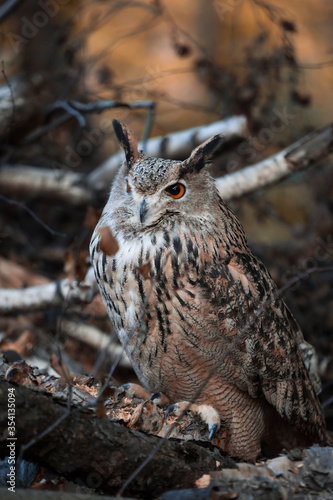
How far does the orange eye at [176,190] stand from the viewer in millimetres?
2066

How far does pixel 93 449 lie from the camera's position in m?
1.35

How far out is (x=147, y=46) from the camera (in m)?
7.92

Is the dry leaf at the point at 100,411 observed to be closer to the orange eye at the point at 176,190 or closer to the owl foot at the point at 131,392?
the owl foot at the point at 131,392

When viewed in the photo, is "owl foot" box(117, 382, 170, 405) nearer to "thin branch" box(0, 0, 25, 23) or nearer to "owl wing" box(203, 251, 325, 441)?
"owl wing" box(203, 251, 325, 441)

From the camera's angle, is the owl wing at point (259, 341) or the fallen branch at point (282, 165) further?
the fallen branch at point (282, 165)

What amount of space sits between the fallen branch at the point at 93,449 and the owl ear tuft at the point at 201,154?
1023 millimetres

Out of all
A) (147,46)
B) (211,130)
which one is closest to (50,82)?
(211,130)

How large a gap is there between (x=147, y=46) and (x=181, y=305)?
22.1 feet

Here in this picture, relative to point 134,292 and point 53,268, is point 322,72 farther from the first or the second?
point 134,292

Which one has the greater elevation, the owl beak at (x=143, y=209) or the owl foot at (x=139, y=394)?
the owl beak at (x=143, y=209)

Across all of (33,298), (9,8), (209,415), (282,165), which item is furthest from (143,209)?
(9,8)

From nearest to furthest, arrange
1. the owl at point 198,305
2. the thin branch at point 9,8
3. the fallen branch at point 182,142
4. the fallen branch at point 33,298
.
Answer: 1. the owl at point 198,305
2. the fallen branch at point 33,298
3. the thin branch at point 9,8
4. the fallen branch at point 182,142

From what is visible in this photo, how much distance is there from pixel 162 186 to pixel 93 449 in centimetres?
100

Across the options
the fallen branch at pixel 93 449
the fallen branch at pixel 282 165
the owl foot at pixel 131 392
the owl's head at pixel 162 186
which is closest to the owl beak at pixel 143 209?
the owl's head at pixel 162 186
